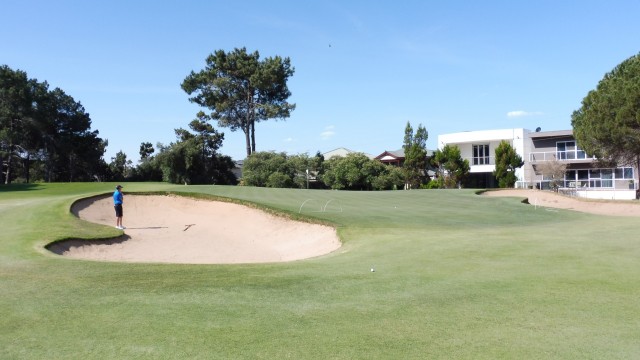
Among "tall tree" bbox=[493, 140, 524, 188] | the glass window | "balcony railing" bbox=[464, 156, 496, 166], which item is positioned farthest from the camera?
"balcony railing" bbox=[464, 156, 496, 166]

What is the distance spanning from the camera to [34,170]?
75.4 meters

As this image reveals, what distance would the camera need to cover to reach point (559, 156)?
56.4m

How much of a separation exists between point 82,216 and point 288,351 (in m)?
20.2

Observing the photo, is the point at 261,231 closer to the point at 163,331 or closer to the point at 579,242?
the point at 579,242

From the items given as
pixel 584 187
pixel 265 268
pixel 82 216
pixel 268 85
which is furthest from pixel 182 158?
pixel 265 268

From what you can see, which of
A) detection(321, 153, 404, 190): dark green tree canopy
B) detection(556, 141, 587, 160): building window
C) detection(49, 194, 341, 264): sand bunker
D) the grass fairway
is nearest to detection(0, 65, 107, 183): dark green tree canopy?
detection(321, 153, 404, 190): dark green tree canopy

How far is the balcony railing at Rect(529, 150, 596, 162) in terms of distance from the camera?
54.0 metres

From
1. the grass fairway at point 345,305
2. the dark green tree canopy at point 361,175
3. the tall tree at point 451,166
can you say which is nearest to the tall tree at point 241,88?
the dark green tree canopy at point 361,175

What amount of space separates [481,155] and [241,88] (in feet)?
112

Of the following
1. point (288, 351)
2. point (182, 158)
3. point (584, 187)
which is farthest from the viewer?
point (182, 158)

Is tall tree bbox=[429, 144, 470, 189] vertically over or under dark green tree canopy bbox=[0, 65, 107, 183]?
under

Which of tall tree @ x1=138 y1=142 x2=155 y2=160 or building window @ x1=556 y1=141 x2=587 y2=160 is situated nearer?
building window @ x1=556 y1=141 x2=587 y2=160

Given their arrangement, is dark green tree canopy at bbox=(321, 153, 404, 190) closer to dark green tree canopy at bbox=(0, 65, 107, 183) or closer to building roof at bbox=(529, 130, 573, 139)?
building roof at bbox=(529, 130, 573, 139)

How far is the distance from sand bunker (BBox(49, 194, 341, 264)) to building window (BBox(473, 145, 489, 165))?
4541cm
